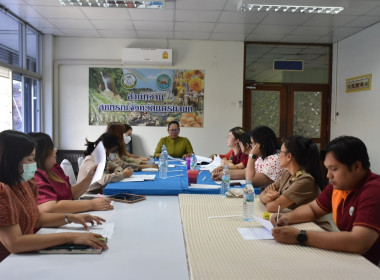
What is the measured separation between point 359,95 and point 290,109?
4.47ft

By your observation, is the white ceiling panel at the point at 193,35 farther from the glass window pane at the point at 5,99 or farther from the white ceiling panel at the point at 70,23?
the glass window pane at the point at 5,99

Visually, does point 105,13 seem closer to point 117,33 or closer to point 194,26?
point 117,33

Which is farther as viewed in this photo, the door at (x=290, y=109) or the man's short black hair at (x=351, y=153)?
the door at (x=290, y=109)

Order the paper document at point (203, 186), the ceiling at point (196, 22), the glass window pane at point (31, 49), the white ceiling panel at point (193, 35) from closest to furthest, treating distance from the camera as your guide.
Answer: the paper document at point (203, 186)
the ceiling at point (196, 22)
the glass window pane at point (31, 49)
the white ceiling panel at point (193, 35)

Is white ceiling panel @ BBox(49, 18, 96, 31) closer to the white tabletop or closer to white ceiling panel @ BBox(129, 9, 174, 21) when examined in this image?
white ceiling panel @ BBox(129, 9, 174, 21)

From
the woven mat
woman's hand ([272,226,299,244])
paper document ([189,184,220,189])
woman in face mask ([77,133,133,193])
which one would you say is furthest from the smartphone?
woman's hand ([272,226,299,244])

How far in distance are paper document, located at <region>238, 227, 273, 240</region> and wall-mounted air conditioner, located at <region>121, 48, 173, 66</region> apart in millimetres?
4787

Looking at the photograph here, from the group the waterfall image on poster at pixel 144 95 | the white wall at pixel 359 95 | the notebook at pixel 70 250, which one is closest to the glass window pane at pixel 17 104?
the waterfall image on poster at pixel 144 95

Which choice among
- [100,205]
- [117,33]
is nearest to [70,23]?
[117,33]

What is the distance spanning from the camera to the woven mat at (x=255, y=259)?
1.24 meters

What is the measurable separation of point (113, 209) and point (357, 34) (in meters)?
5.33

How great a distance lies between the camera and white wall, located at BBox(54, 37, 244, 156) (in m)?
6.23

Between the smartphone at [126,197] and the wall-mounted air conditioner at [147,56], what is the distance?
3.98 metres

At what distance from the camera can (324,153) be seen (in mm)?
1676
